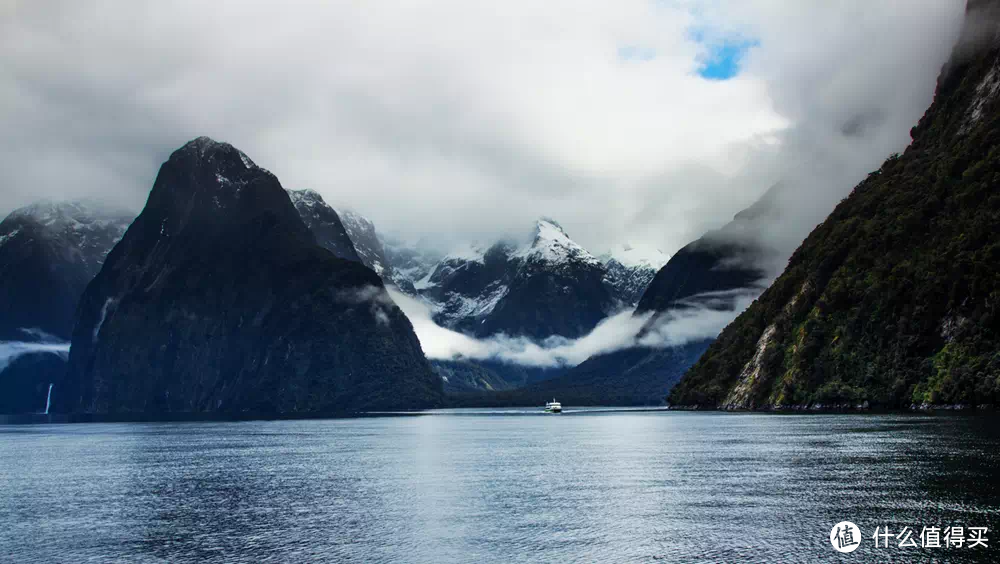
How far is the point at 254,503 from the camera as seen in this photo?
84312mm

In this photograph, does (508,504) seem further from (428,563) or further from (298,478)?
(298,478)

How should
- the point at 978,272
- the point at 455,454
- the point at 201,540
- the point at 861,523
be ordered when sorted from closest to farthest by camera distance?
1. the point at 861,523
2. the point at 201,540
3. the point at 455,454
4. the point at 978,272

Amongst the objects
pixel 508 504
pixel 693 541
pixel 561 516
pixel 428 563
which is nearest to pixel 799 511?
pixel 693 541

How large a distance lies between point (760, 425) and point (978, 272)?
51563mm

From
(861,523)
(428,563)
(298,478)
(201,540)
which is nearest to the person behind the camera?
(428,563)

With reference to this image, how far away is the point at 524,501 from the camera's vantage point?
3204 inches

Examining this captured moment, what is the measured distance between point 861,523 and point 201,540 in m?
47.7

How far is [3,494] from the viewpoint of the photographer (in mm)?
95312

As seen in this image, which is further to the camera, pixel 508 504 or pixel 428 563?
pixel 508 504

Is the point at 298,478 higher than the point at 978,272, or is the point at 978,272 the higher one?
the point at 978,272

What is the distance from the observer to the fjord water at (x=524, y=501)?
59.7 metres

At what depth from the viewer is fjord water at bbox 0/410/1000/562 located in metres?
59.7

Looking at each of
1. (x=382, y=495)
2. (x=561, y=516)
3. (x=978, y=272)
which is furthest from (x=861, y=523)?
(x=978, y=272)

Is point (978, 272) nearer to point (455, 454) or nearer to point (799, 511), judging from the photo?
point (455, 454)
